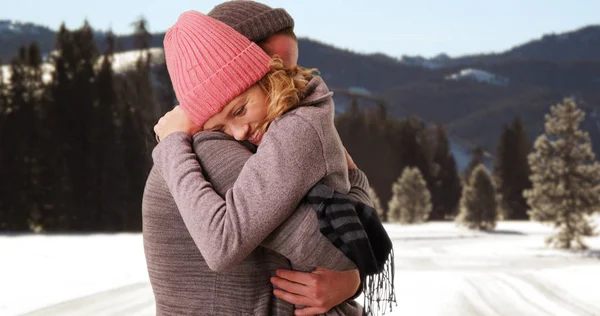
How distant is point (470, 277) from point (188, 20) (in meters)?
9.02

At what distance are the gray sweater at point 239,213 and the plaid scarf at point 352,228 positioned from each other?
0.02 meters

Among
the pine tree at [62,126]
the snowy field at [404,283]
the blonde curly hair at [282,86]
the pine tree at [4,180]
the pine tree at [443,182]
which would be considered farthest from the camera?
the pine tree at [443,182]

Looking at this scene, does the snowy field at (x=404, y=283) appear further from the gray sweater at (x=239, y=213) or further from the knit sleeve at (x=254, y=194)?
the knit sleeve at (x=254, y=194)

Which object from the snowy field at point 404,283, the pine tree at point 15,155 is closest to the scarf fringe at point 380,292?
the snowy field at point 404,283

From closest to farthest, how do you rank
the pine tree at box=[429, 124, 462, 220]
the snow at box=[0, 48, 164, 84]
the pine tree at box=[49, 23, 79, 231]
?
the pine tree at box=[49, 23, 79, 231] → the snow at box=[0, 48, 164, 84] → the pine tree at box=[429, 124, 462, 220]

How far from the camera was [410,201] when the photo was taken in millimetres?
31188

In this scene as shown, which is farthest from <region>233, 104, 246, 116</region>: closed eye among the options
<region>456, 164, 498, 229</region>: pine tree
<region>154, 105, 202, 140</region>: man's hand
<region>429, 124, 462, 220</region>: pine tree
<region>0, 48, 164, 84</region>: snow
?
<region>429, 124, 462, 220</region>: pine tree

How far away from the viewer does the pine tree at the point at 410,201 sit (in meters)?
31.1

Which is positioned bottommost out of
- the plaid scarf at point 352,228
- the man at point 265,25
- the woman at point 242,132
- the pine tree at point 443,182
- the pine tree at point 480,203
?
the pine tree at point 443,182

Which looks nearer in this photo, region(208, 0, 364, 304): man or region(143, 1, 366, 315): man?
region(143, 1, 366, 315): man

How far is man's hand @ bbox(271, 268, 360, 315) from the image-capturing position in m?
1.83

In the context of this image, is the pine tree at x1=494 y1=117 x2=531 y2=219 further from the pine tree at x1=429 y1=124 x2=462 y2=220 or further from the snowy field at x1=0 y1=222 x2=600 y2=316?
the snowy field at x1=0 y1=222 x2=600 y2=316

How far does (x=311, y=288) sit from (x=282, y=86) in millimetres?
493

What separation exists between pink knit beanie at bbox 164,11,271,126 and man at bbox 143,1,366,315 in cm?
8
